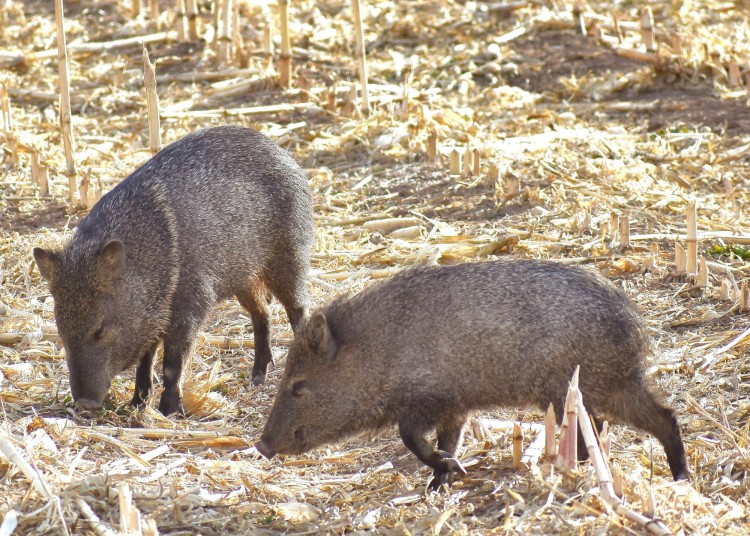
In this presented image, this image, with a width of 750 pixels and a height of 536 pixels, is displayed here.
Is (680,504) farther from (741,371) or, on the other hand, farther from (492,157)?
(492,157)

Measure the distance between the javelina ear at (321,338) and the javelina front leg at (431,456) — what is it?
42cm

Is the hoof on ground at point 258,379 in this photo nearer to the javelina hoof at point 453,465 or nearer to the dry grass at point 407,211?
the dry grass at point 407,211

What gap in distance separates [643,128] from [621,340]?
5.24 meters

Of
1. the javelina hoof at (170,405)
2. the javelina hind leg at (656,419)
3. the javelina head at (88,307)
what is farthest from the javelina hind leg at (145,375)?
the javelina hind leg at (656,419)

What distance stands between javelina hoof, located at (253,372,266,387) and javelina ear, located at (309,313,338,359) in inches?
55.1

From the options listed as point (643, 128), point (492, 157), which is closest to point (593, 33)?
point (643, 128)

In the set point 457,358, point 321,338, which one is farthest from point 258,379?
point 457,358

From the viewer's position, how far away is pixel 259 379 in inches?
234

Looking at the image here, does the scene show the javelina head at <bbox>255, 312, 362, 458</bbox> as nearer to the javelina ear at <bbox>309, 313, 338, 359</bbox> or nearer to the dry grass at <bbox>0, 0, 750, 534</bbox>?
the javelina ear at <bbox>309, 313, 338, 359</bbox>

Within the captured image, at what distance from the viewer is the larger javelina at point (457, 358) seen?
438 centimetres

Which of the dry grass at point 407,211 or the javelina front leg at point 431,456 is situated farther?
the javelina front leg at point 431,456

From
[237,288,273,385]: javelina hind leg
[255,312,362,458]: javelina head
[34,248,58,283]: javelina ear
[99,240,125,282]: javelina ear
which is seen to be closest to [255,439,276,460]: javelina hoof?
[255,312,362,458]: javelina head

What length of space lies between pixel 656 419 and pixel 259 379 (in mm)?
2303

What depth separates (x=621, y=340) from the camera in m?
4.38
